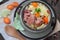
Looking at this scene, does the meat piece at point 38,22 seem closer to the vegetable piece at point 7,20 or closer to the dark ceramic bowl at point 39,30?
the dark ceramic bowl at point 39,30

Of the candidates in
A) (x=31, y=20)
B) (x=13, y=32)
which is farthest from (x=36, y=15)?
(x=13, y=32)

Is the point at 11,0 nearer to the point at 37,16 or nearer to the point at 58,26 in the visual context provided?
the point at 37,16

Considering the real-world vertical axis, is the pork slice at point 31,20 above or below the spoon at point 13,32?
above

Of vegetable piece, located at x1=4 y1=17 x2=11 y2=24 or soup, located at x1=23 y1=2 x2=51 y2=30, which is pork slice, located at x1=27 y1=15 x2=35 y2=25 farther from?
vegetable piece, located at x1=4 y1=17 x2=11 y2=24

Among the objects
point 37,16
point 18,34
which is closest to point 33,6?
point 37,16

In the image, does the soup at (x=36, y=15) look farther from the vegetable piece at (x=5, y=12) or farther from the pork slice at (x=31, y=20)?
the vegetable piece at (x=5, y=12)

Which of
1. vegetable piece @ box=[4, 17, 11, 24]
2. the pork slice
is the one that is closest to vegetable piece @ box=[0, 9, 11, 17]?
vegetable piece @ box=[4, 17, 11, 24]

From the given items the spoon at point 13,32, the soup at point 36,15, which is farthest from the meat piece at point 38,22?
the spoon at point 13,32

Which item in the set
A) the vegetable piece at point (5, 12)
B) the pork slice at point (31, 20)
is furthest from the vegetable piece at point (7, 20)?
the pork slice at point (31, 20)

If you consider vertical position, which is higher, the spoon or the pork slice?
the pork slice
